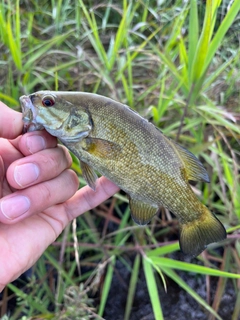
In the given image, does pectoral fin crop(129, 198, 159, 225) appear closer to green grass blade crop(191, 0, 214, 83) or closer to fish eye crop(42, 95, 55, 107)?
fish eye crop(42, 95, 55, 107)

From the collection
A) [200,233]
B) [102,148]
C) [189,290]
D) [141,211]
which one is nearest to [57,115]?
[102,148]

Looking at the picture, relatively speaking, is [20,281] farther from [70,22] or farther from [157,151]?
[70,22]

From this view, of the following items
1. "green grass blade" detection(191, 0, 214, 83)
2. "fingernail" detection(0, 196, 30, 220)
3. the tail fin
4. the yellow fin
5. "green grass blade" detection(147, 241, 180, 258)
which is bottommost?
"green grass blade" detection(147, 241, 180, 258)

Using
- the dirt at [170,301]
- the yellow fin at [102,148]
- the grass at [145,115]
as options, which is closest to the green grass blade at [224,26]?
the grass at [145,115]

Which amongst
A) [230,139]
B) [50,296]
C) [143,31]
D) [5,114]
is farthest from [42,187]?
[143,31]

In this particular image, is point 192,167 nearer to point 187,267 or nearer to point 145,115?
point 187,267

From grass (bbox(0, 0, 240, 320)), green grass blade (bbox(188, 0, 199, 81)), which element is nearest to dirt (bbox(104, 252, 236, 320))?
grass (bbox(0, 0, 240, 320))

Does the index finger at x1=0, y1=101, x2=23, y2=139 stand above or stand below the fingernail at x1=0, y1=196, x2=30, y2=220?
above
